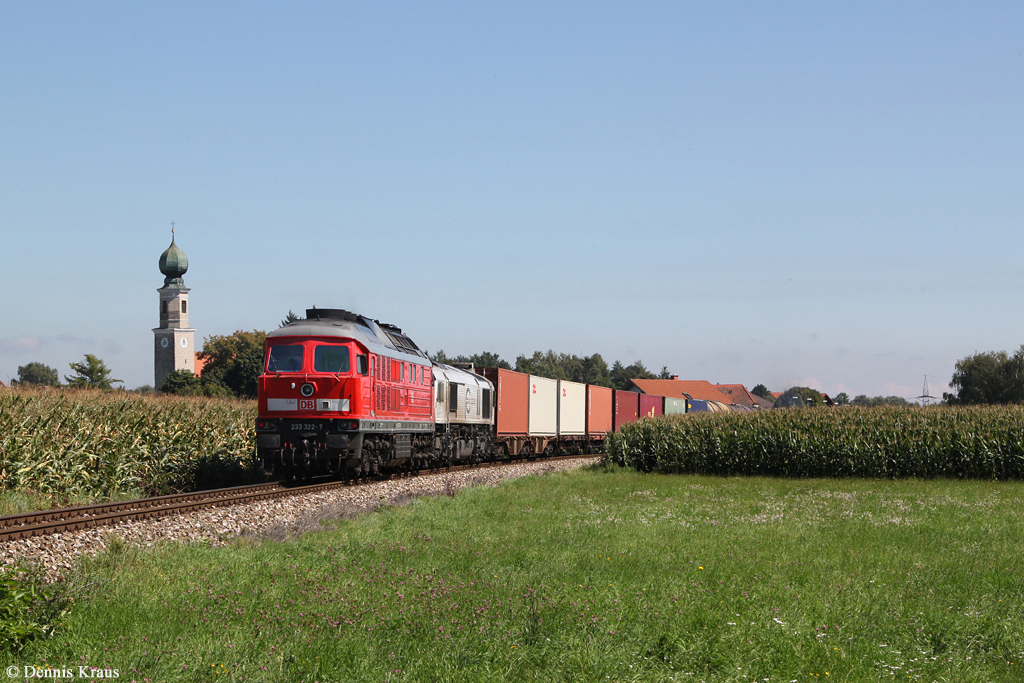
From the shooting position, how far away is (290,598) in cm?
1008

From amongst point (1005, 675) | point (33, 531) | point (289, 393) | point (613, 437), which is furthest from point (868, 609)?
point (613, 437)

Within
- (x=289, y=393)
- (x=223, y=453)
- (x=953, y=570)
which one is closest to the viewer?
(x=953, y=570)

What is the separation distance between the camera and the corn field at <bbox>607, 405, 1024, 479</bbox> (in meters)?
30.7

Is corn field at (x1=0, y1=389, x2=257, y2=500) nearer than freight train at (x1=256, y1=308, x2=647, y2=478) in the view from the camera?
Yes

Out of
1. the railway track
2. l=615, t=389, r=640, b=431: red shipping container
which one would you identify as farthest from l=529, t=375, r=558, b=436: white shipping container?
the railway track

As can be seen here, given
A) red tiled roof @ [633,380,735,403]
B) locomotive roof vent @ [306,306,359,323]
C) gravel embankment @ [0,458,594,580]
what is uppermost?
locomotive roof vent @ [306,306,359,323]

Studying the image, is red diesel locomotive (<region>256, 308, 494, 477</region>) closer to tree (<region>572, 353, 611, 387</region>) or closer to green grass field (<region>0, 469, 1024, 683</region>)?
green grass field (<region>0, 469, 1024, 683</region>)

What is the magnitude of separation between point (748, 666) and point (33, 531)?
11501mm

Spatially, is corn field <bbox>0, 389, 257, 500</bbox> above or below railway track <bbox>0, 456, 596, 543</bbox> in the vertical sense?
above

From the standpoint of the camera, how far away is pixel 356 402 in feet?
73.3

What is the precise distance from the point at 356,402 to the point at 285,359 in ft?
7.34

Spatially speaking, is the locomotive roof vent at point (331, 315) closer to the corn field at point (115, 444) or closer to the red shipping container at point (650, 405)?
the corn field at point (115, 444)

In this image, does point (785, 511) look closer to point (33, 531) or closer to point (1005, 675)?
point (1005, 675)

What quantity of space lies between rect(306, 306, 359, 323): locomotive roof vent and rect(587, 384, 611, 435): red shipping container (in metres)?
Result: 24.1
